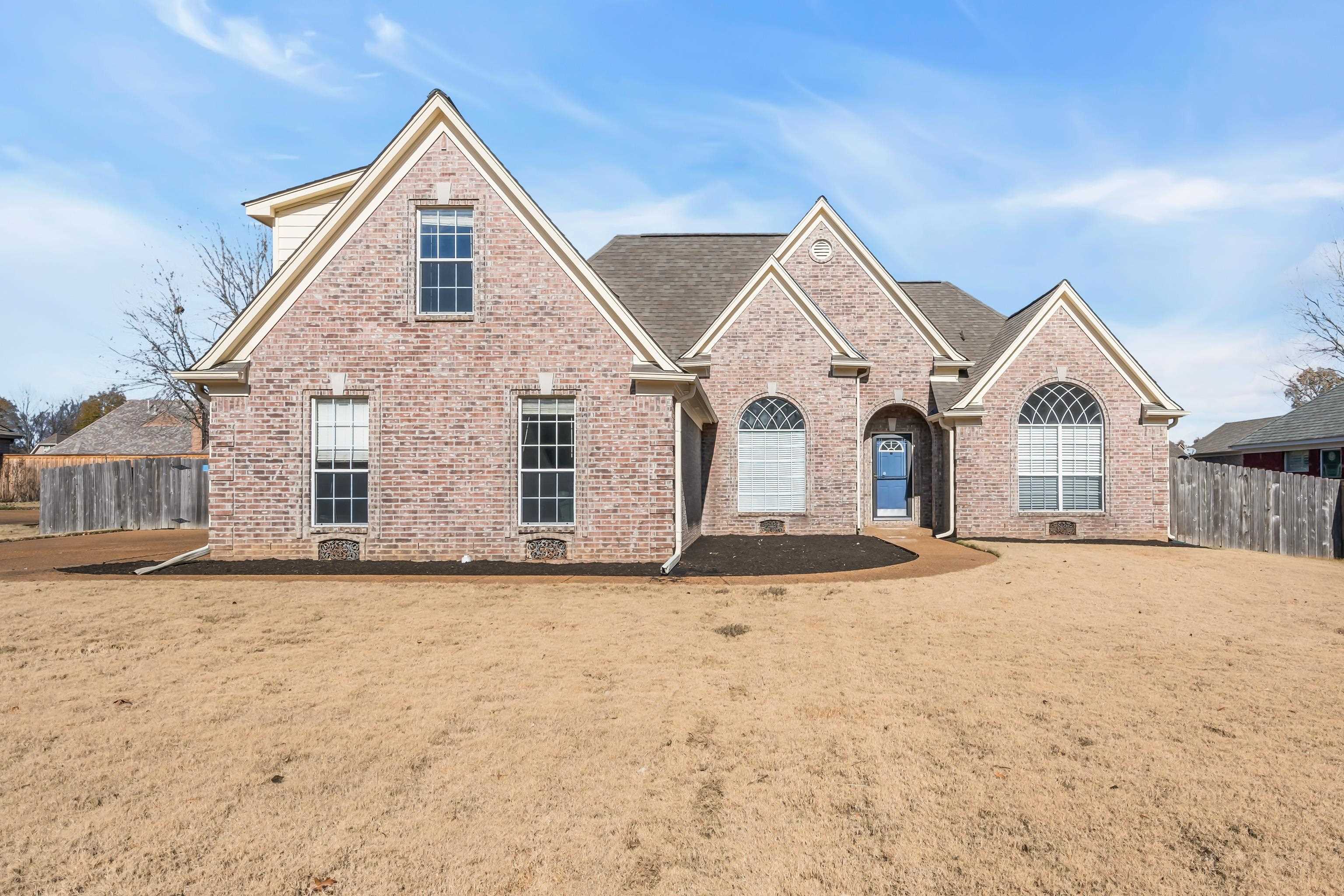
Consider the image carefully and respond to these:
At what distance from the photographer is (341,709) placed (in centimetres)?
570

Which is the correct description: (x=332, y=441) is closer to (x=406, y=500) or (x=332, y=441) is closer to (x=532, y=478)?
(x=406, y=500)

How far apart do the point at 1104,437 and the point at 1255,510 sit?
362 centimetres

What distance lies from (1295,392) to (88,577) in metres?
80.5

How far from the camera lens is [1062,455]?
1802cm

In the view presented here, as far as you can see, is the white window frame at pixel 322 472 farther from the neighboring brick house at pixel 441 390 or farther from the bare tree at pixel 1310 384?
the bare tree at pixel 1310 384

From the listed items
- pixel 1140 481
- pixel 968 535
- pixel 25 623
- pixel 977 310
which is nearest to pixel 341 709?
pixel 25 623

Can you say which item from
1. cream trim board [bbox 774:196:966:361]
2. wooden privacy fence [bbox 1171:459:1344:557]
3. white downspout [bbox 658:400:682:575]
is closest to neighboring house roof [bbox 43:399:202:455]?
cream trim board [bbox 774:196:966:361]

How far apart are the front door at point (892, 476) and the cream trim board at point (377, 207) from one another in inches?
374

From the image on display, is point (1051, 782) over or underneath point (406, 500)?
underneath

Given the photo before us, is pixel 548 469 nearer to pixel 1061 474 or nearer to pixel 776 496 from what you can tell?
pixel 776 496

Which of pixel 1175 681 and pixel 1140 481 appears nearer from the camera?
pixel 1175 681

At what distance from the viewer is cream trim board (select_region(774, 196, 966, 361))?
19609 millimetres

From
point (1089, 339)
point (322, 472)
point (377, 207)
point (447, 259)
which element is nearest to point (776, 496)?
point (1089, 339)

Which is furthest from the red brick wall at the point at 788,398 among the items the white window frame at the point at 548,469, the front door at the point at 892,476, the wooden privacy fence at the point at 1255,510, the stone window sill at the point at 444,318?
the wooden privacy fence at the point at 1255,510
